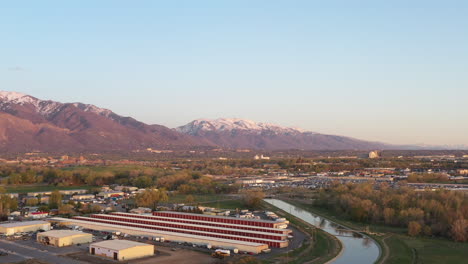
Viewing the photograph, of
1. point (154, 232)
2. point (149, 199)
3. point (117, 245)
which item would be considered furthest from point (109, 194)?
point (117, 245)

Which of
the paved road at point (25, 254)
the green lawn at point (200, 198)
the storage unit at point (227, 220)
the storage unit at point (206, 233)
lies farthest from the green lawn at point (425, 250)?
the green lawn at point (200, 198)

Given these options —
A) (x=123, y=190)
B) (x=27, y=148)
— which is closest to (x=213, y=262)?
(x=123, y=190)

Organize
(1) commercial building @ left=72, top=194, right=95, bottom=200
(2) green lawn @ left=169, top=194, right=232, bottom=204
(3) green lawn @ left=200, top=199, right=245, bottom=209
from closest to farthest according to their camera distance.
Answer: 1. (3) green lawn @ left=200, top=199, right=245, bottom=209
2. (2) green lawn @ left=169, top=194, right=232, bottom=204
3. (1) commercial building @ left=72, top=194, right=95, bottom=200

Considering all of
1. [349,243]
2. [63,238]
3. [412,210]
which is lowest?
[349,243]

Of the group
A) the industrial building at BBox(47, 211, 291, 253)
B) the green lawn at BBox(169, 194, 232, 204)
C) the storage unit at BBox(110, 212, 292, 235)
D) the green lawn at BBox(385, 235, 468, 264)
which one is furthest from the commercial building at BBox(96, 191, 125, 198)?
the green lawn at BBox(385, 235, 468, 264)

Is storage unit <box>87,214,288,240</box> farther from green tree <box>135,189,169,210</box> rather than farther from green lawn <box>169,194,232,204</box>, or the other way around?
green lawn <box>169,194,232,204</box>

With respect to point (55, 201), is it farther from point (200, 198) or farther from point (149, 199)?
point (200, 198)
